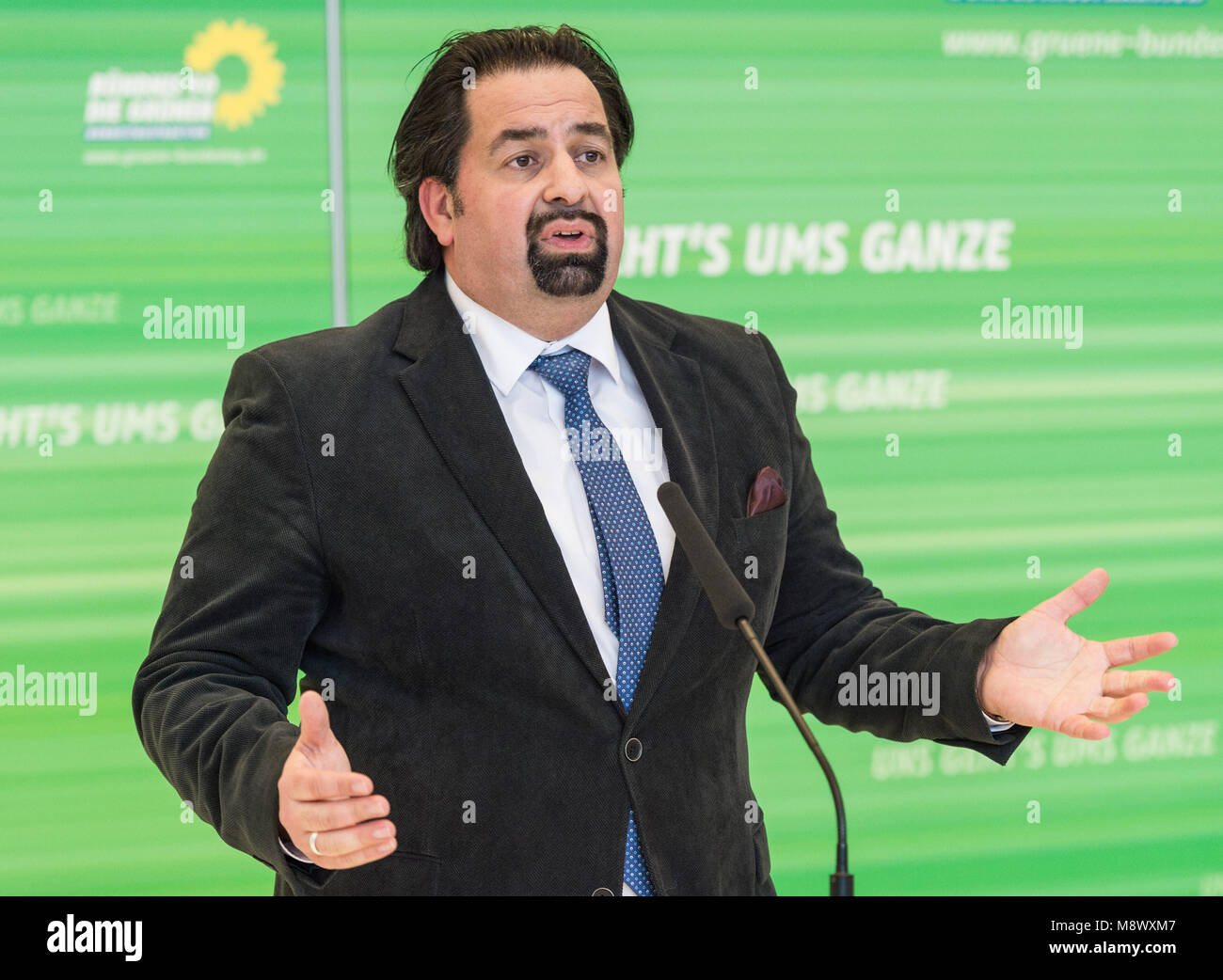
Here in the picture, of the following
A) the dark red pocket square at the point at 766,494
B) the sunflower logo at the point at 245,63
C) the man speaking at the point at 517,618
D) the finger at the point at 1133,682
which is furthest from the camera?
the sunflower logo at the point at 245,63

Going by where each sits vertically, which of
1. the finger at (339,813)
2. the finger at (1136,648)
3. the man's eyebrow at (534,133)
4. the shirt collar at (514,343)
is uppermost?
the man's eyebrow at (534,133)

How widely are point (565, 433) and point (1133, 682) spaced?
76 centimetres

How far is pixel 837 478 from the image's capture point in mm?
3105

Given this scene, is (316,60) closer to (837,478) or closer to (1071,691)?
(837,478)

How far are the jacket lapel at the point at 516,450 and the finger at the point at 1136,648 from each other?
0.50 meters

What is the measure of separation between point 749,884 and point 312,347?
0.90 metres

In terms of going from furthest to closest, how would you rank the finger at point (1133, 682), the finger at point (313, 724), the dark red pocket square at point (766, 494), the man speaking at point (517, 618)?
the dark red pocket square at point (766, 494) < the man speaking at point (517, 618) < the finger at point (1133, 682) < the finger at point (313, 724)

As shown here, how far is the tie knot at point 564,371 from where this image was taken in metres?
1.84

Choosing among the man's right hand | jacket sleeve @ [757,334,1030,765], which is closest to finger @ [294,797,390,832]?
the man's right hand

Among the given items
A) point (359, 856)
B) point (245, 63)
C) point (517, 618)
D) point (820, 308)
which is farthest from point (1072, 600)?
point (245, 63)

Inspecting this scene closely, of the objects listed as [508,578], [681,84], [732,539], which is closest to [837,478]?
[681,84]

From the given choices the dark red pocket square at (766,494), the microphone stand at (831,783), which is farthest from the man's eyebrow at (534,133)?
the microphone stand at (831,783)

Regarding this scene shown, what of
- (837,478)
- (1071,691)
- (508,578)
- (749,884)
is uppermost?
(837,478)

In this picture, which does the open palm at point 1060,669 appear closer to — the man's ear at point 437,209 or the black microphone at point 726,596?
the black microphone at point 726,596
